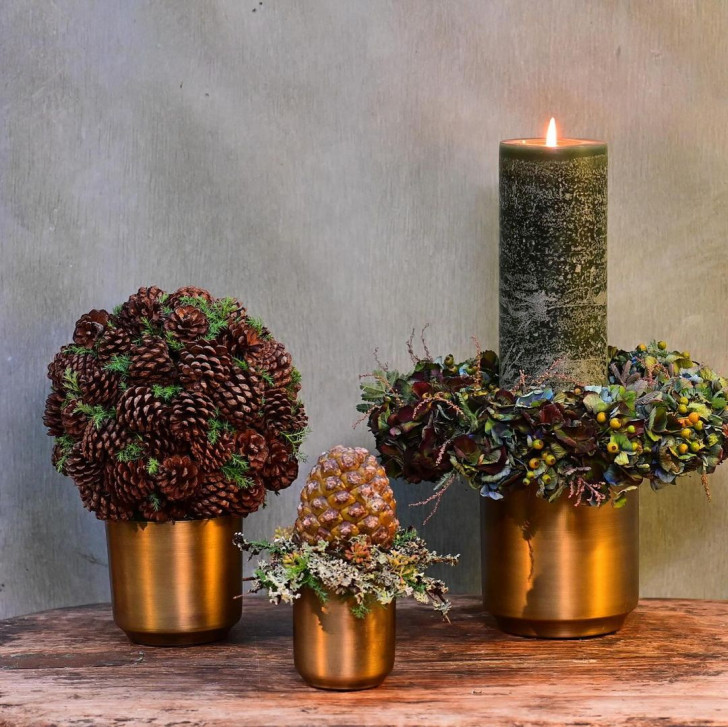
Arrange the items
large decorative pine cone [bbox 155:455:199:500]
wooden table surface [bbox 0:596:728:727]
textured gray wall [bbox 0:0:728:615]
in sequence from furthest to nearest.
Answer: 1. textured gray wall [bbox 0:0:728:615]
2. large decorative pine cone [bbox 155:455:199:500]
3. wooden table surface [bbox 0:596:728:727]

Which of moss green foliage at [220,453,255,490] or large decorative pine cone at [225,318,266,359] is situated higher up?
large decorative pine cone at [225,318,266,359]

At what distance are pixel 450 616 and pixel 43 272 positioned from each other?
A: 20.3 inches

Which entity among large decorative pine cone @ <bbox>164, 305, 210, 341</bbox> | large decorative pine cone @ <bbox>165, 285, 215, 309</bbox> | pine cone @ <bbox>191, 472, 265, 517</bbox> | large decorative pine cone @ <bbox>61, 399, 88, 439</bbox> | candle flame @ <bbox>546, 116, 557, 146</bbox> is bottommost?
pine cone @ <bbox>191, 472, 265, 517</bbox>

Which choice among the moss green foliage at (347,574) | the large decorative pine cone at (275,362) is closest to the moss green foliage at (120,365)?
the large decorative pine cone at (275,362)

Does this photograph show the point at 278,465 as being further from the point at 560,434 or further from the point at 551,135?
the point at 551,135

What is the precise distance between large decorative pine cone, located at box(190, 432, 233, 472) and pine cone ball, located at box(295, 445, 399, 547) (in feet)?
0.36

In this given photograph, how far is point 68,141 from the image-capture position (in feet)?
3.68

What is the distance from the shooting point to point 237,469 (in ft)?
3.14

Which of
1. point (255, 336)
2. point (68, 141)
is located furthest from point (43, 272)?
point (255, 336)

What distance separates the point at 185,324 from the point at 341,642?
289 millimetres

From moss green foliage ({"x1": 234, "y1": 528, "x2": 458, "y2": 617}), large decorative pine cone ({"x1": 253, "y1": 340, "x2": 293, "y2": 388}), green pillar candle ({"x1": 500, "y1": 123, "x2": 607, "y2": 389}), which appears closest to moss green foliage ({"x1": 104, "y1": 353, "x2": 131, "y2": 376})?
large decorative pine cone ({"x1": 253, "y1": 340, "x2": 293, "y2": 388})

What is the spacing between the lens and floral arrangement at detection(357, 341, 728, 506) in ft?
2.96

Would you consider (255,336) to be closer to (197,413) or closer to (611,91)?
(197,413)

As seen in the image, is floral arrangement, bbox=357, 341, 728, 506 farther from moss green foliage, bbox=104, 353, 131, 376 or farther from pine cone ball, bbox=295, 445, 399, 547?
moss green foliage, bbox=104, 353, 131, 376
